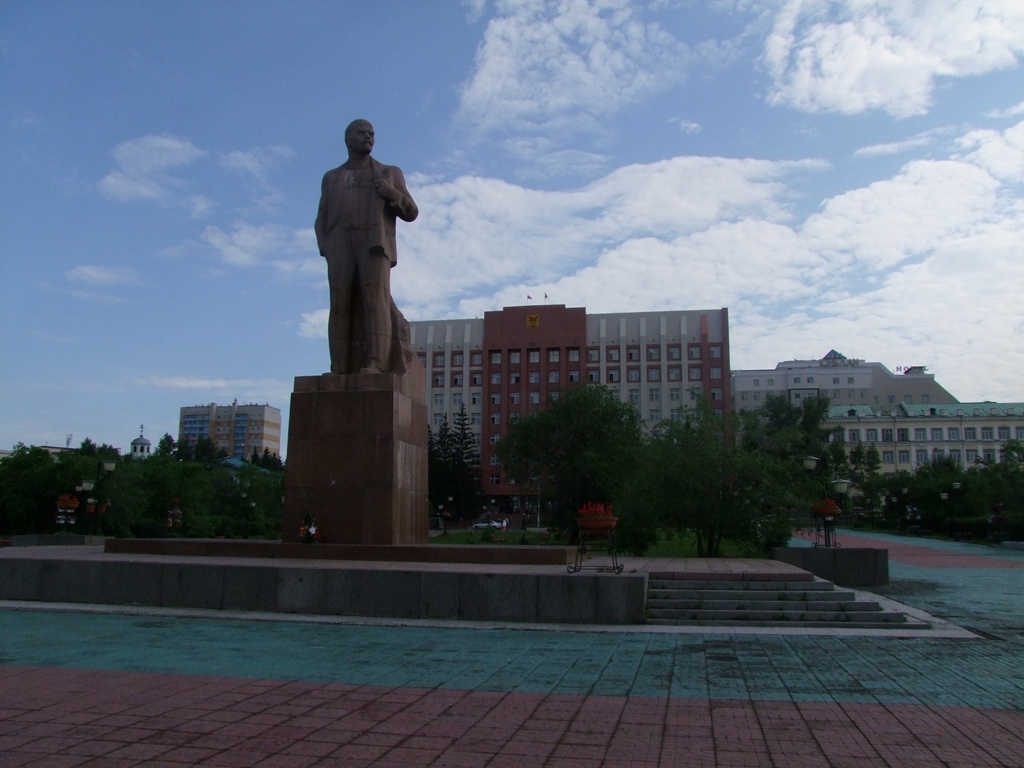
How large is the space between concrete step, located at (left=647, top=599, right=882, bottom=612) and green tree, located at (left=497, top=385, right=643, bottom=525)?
26.0 metres

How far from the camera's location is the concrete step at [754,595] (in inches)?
441

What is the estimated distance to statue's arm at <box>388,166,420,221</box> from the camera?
15.9 metres

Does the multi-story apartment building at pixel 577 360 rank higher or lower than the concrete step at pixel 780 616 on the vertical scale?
higher

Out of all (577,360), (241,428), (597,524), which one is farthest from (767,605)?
(241,428)

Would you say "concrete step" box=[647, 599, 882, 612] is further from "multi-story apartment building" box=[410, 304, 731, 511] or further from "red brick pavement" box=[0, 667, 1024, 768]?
"multi-story apartment building" box=[410, 304, 731, 511]

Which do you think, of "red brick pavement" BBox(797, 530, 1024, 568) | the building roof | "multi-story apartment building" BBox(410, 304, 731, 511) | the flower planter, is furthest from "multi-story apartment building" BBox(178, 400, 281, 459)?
the flower planter

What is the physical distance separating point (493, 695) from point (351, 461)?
28.9 ft

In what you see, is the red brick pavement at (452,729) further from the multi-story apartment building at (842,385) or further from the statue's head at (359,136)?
the multi-story apartment building at (842,385)

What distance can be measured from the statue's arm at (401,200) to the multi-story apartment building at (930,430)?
79.9 meters

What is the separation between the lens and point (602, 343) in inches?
2894

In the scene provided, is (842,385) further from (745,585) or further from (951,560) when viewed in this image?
(745,585)

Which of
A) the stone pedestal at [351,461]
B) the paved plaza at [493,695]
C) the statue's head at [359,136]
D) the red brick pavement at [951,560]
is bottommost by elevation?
the red brick pavement at [951,560]

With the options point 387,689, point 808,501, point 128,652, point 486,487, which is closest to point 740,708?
point 387,689

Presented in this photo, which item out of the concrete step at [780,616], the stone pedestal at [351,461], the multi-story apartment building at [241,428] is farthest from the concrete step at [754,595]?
the multi-story apartment building at [241,428]
